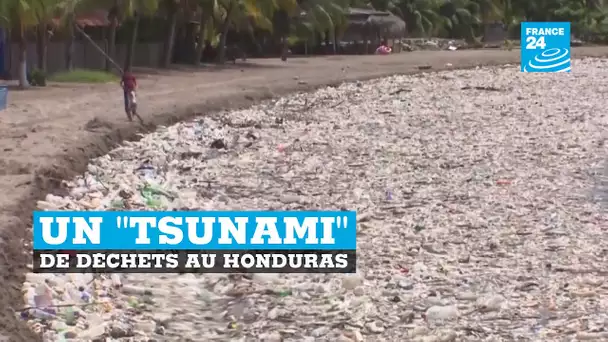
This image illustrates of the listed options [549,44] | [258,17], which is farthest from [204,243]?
[549,44]

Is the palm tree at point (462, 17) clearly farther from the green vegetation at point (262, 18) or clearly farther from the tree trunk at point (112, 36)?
the tree trunk at point (112, 36)

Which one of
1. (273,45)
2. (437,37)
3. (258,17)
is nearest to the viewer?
(258,17)

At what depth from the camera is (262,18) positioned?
1352 inches

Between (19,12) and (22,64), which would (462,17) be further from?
(19,12)

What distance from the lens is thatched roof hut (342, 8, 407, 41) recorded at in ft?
164

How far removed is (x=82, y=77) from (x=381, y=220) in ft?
56.9

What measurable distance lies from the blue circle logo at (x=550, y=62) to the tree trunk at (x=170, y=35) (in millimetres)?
13529

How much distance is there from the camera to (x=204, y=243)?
9.72 metres

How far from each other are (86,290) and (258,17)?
26036 mm

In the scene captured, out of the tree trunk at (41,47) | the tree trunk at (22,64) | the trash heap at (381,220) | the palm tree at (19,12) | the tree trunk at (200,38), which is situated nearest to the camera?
the trash heap at (381,220)

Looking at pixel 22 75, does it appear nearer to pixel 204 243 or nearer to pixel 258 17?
pixel 258 17

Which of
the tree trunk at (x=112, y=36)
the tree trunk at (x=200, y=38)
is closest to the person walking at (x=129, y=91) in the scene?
the tree trunk at (x=112, y=36)

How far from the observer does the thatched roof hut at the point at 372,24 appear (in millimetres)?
49844

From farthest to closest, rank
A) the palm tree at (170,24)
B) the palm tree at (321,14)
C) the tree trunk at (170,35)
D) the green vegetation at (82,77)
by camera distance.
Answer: the palm tree at (321,14)
the tree trunk at (170,35)
the palm tree at (170,24)
the green vegetation at (82,77)
